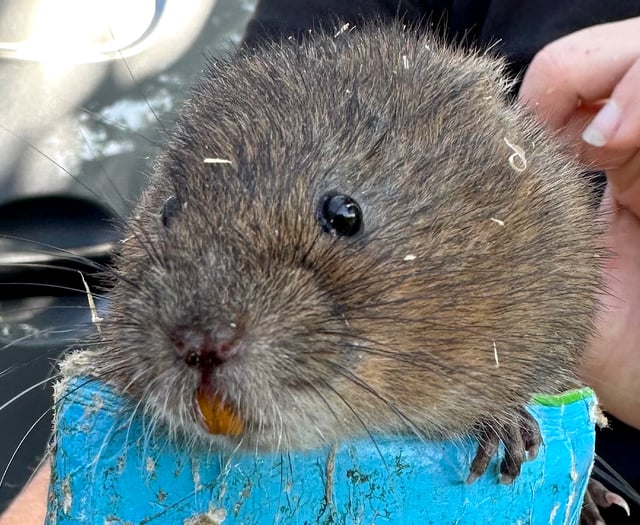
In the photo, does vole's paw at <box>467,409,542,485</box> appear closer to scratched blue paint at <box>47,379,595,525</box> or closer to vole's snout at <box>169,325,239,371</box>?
scratched blue paint at <box>47,379,595,525</box>

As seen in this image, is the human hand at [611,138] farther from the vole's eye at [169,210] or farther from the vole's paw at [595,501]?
the vole's eye at [169,210]

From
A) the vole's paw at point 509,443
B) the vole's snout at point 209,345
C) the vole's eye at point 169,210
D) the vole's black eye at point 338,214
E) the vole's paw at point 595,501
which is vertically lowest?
the vole's paw at point 595,501

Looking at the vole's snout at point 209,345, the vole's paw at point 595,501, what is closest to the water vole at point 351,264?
the vole's snout at point 209,345

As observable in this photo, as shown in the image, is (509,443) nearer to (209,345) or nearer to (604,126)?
(209,345)

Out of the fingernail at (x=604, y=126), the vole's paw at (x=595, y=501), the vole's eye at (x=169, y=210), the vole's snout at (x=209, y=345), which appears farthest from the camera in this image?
the vole's paw at (x=595, y=501)

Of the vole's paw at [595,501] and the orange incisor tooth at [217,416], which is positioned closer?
the orange incisor tooth at [217,416]

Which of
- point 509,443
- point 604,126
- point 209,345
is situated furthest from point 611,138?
point 209,345
